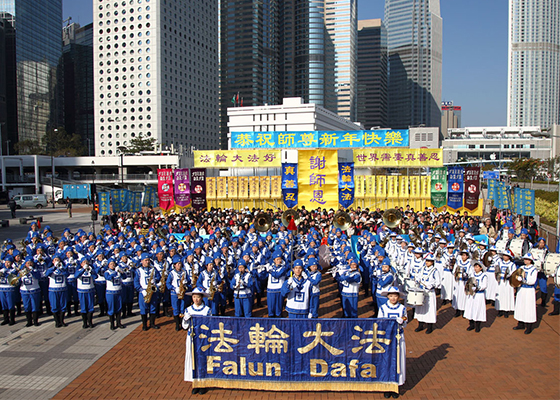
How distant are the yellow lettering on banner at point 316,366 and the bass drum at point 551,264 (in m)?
7.36

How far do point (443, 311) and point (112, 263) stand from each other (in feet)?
28.8

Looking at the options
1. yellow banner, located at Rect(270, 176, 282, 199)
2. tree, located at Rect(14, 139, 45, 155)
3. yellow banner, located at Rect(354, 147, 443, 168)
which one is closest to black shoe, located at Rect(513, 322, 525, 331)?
yellow banner, located at Rect(354, 147, 443, 168)

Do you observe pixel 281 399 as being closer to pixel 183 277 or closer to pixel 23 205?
pixel 183 277

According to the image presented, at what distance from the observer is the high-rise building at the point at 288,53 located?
429 feet

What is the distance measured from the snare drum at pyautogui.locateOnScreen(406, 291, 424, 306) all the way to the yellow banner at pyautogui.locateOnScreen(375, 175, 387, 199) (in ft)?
53.0

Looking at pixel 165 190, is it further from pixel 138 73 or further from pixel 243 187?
pixel 138 73

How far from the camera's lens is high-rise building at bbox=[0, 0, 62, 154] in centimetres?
9262

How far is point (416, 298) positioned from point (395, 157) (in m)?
17.7

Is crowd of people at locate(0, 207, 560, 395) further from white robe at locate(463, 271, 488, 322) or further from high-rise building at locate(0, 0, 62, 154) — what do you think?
high-rise building at locate(0, 0, 62, 154)

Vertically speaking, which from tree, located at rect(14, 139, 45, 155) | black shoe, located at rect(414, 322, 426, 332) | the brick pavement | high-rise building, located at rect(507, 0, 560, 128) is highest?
high-rise building, located at rect(507, 0, 560, 128)

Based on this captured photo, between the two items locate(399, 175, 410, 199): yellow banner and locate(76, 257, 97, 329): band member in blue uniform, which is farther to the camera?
locate(399, 175, 410, 199): yellow banner

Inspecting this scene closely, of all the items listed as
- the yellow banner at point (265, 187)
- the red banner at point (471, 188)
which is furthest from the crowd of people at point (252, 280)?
the yellow banner at point (265, 187)

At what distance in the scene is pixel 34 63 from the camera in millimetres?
98375

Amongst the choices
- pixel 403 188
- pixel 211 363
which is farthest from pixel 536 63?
pixel 211 363
